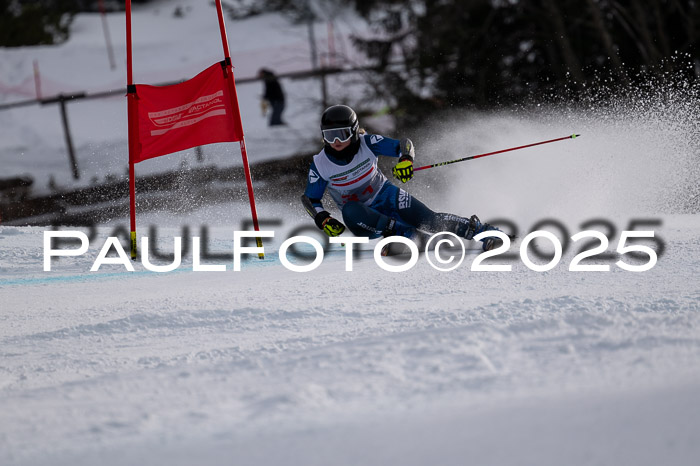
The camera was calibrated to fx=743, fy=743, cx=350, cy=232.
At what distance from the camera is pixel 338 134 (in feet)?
19.2

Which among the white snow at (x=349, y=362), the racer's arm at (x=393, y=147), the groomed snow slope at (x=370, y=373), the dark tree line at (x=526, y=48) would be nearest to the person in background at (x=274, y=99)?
the dark tree line at (x=526, y=48)

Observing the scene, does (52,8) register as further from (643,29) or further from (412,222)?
(412,222)

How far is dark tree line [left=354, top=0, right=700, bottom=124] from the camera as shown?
1337 centimetres

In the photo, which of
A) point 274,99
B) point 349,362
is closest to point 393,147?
point 349,362

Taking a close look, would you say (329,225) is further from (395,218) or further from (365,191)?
(395,218)

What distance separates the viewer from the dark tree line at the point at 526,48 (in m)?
13.4

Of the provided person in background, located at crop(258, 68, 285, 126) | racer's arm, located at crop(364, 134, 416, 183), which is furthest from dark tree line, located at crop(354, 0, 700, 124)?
racer's arm, located at crop(364, 134, 416, 183)

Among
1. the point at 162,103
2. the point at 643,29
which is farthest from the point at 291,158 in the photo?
the point at 162,103

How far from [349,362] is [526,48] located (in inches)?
506

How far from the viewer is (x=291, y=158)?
1524 centimetres

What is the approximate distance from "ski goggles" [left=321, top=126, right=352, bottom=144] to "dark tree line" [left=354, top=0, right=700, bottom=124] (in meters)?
8.41

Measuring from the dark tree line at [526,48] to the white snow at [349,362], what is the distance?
25.6 feet

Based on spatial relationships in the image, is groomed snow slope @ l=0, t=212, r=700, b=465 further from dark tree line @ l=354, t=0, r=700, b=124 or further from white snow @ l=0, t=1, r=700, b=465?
dark tree line @ l=354, t=0, r=700, b=124

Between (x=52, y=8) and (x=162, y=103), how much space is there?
20612mm
